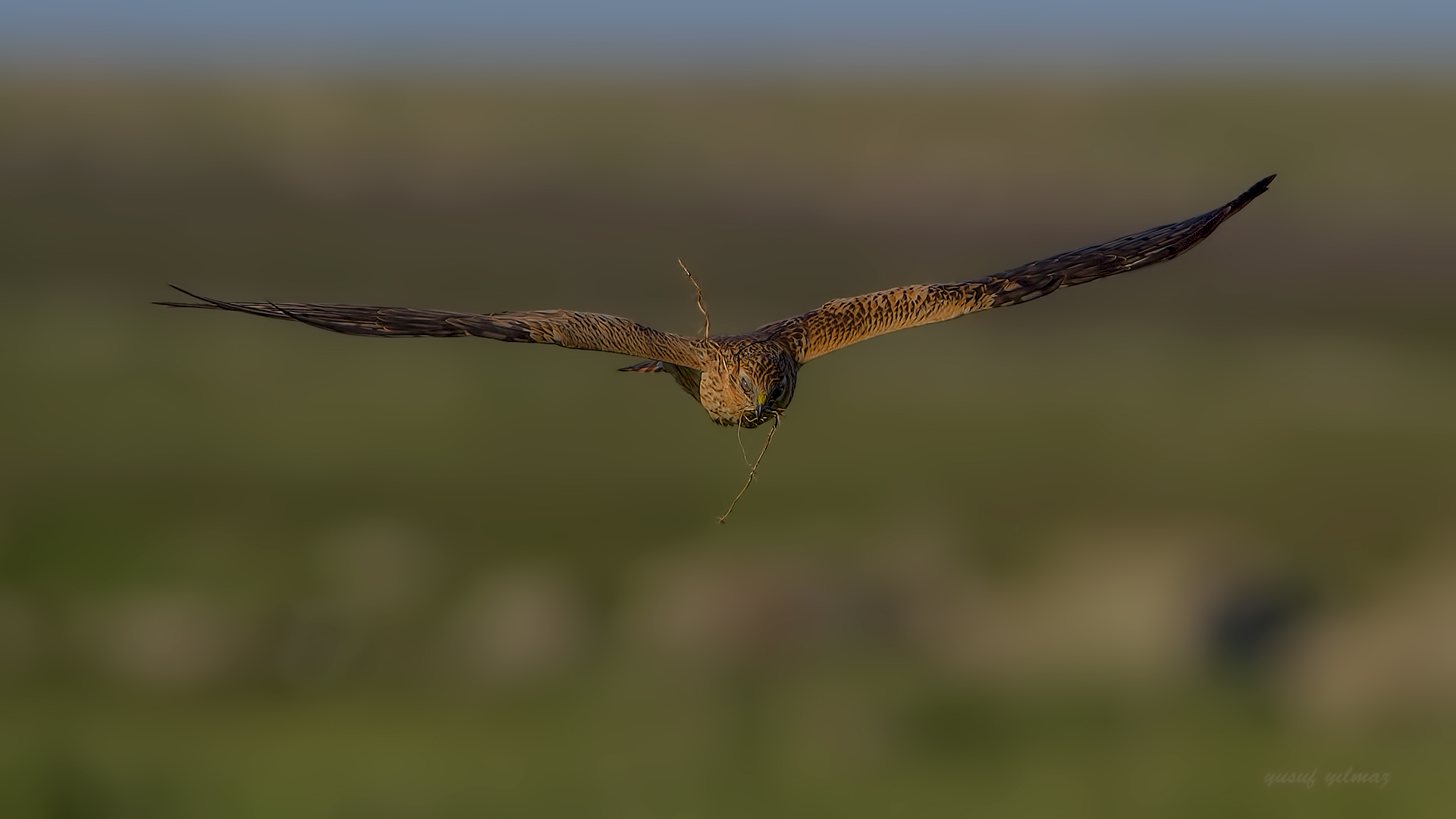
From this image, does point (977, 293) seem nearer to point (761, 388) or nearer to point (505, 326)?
point (761, 388)

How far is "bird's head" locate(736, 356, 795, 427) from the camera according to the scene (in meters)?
16.1

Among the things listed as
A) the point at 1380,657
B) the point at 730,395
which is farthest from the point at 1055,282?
the point at 1380,657

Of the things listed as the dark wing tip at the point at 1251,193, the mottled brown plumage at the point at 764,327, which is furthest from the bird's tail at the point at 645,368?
the dark wing tip at the point at 1251,193

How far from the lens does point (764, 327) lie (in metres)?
18.4

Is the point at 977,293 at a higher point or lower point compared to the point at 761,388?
higher

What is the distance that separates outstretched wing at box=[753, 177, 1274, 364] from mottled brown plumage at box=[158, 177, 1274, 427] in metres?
0.01

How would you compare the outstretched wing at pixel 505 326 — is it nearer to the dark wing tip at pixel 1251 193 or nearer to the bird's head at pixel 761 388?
the bird's head at pixel 761 388

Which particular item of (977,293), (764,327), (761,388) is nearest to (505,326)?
(761,388)

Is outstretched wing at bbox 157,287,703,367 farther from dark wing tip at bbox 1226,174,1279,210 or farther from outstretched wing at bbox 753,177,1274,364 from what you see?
dark wing tip at bbox 1226,174,1279,210

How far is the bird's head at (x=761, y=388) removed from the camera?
1606 cm

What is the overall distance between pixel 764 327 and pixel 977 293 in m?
2.66

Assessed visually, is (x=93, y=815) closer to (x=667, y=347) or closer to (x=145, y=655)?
(x=145, y=655)

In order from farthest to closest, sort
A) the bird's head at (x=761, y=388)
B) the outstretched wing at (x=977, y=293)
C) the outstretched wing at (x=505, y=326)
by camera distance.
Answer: the outstretched wing at (x=977, y=293) → the bird's head at (x=761, y=388) → the outstretched wing at (x=505, y=326)

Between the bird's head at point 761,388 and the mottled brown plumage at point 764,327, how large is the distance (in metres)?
0.01
